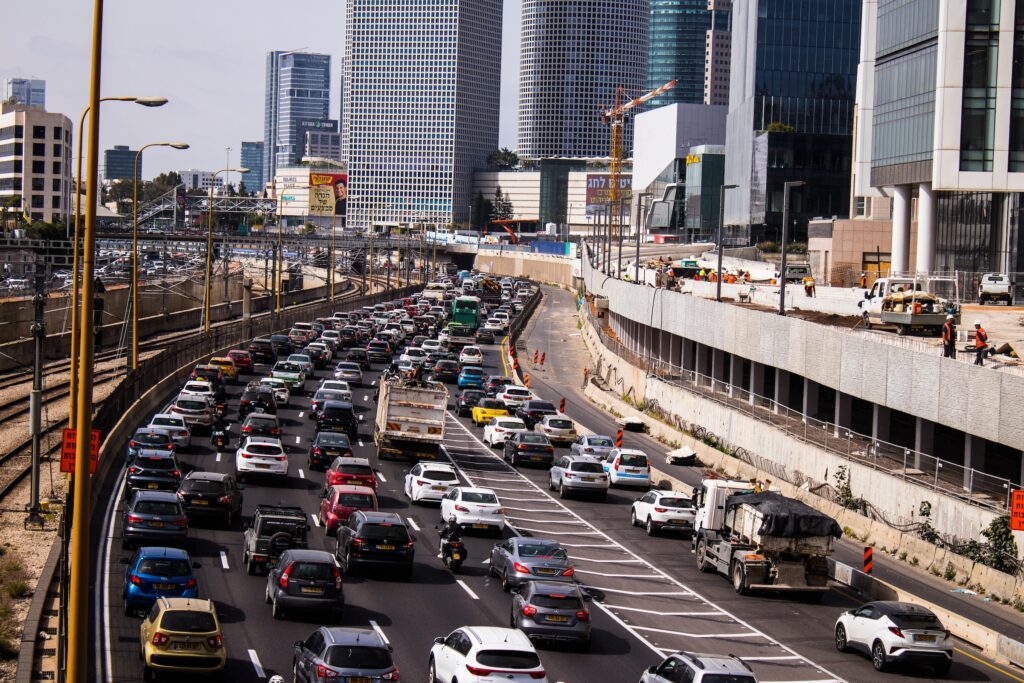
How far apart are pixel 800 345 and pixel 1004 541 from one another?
18.7 meters

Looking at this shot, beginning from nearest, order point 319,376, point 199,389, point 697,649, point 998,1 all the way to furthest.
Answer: point 697,649
point 199,389
point 998,1
point 319,376

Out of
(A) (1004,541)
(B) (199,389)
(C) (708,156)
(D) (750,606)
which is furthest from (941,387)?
(C) (708,156)

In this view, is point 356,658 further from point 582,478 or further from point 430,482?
point 582,478

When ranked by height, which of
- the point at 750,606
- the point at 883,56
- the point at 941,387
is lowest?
the point at 750,606

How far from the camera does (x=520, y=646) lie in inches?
766

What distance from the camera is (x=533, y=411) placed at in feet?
183

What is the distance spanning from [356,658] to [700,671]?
467 cm

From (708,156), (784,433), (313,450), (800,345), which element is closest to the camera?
(313,450)

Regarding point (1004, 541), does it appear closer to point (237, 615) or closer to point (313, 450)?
point (237, 615)

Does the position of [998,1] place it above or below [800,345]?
above

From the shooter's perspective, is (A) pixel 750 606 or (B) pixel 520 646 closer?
(B) pixel 520 646

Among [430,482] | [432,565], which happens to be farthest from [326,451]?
[432,565]

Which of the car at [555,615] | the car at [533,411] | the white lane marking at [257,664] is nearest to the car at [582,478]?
the car at [533,411]

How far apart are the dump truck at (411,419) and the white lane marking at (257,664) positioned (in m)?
22.1
